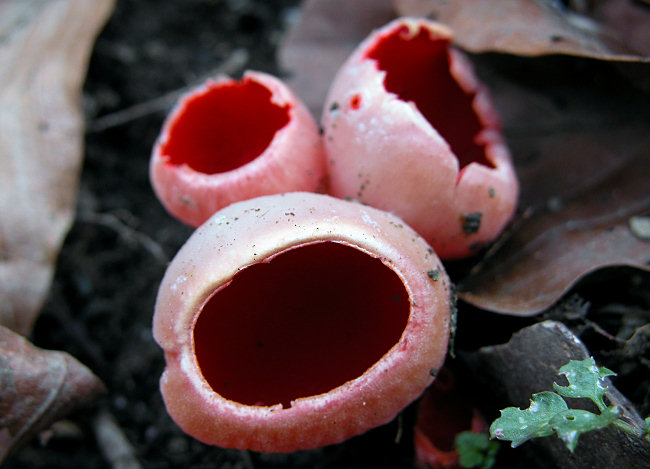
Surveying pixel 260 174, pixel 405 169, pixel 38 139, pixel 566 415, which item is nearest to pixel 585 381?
pixel 566 415

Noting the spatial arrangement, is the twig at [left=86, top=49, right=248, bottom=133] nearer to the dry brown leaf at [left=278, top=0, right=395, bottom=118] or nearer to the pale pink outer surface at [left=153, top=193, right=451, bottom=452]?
the dry brown leaf at [left=278, top=0, right=395, bottom=118]

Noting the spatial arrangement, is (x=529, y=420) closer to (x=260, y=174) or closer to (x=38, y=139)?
(x=260, y=174)

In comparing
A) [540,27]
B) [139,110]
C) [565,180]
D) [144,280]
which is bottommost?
[144,280]

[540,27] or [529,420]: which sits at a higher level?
[540,27]

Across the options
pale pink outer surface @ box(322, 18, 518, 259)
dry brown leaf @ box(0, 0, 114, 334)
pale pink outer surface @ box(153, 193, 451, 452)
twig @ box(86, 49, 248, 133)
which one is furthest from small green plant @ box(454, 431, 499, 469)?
twig @ box(86, 49, 248, 133)

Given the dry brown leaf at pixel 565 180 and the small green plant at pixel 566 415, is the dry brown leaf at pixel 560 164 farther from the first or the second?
the small green plant at pixel 566 415

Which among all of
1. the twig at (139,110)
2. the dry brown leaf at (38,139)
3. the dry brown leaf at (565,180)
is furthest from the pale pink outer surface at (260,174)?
the twig at (139,110)

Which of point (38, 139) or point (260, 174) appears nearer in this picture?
point (260, 174)

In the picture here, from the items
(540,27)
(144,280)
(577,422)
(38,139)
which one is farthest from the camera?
(144,280)
